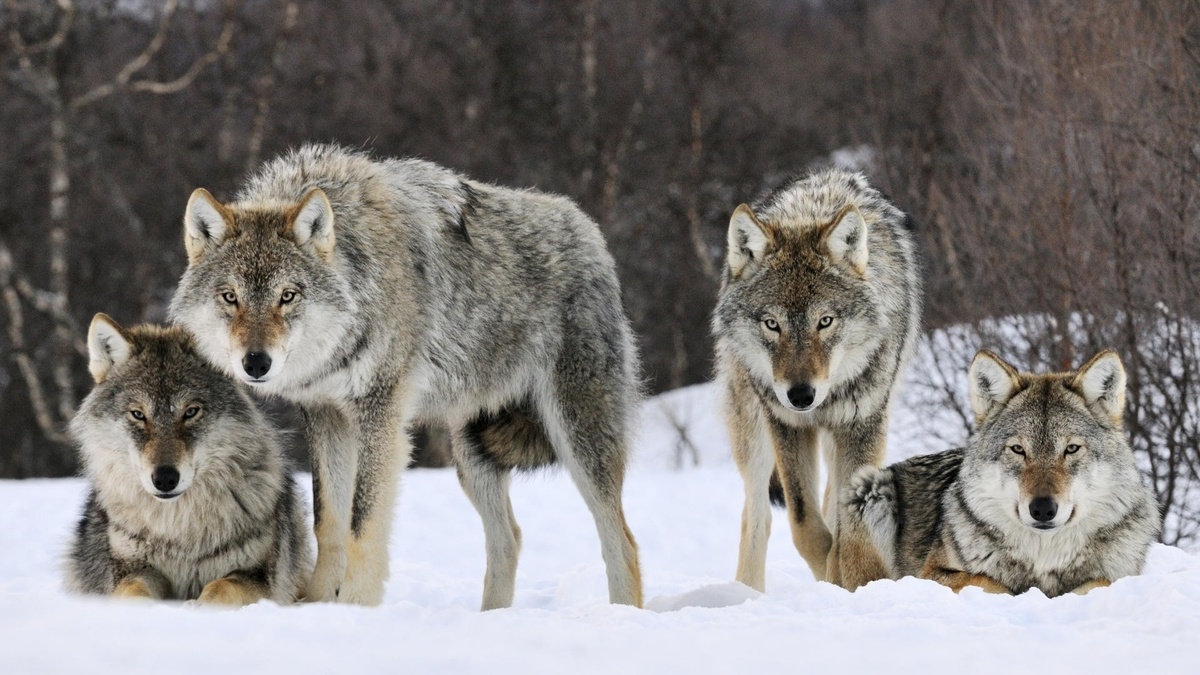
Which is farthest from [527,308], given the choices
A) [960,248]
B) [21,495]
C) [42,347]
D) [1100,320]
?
[42,347]

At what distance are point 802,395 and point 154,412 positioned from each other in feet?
8.43

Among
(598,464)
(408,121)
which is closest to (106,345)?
(598,464)

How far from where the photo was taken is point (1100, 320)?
311 inches

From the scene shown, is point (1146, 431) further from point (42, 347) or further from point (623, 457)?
point (42, 347)

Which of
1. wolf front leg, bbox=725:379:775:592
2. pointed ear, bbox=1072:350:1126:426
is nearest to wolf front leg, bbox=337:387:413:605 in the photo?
wolf front leg, bbox=725:379:775:592

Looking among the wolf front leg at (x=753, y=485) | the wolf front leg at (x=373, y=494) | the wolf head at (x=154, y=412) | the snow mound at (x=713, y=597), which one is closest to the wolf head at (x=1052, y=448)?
the snow mound at (x=713, y=597)

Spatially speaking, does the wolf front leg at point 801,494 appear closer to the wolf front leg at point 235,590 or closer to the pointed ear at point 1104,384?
the pointed ear at point 1104,384

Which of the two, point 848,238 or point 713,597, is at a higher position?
point 848,238

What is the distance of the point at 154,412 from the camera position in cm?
479

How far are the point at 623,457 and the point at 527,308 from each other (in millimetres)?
834

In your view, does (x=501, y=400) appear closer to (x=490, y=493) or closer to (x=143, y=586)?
(x=490, y=493)

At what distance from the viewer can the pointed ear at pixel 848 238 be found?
18.5ft

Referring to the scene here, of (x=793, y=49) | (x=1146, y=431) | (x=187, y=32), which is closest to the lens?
(x=1146, y=431)

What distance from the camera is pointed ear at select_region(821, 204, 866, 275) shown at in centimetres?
562
